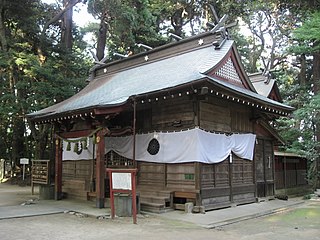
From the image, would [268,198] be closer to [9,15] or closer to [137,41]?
[137,41]

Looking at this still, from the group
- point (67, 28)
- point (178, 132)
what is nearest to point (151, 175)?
point (178, 132)

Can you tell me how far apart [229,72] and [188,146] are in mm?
3662

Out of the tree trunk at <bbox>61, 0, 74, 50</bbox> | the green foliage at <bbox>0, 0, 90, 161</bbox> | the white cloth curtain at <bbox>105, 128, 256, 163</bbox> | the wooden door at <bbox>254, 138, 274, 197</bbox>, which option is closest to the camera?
the white cloth curtain at <bbox>105, 128, 256, 163</bbox>

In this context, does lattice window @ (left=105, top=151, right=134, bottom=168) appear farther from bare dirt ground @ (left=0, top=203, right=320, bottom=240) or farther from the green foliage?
the green foliage

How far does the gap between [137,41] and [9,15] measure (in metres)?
7.64

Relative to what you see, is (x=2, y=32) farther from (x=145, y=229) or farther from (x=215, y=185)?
(x=145, y=229)

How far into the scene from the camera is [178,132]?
9977mm

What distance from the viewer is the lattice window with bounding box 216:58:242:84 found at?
36.9 feet

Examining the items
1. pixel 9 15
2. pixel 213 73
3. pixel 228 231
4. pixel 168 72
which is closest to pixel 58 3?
pixel 9 15

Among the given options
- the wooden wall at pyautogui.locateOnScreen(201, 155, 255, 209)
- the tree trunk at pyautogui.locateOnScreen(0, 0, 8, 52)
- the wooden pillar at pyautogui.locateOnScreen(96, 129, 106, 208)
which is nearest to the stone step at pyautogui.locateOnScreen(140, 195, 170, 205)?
the wooden wall at pyautogui.locateOnScreen(201, 155, 255, 209)

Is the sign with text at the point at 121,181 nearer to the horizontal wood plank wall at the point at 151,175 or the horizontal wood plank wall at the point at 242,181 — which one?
the horizontal wood plank wall at the point at 151,175

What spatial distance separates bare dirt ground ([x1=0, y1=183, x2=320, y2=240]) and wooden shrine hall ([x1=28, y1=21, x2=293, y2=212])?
1.54 meters

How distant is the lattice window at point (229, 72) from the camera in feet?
36.9

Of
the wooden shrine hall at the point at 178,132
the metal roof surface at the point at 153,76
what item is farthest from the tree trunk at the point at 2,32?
the wooden shrine hall at the point at 178,132
